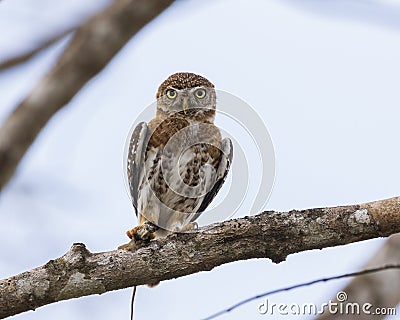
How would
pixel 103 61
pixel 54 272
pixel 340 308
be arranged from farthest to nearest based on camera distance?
1. pixel 340 308
2. pixel 103 61
3. pixel 54 272

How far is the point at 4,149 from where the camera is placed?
468 cm

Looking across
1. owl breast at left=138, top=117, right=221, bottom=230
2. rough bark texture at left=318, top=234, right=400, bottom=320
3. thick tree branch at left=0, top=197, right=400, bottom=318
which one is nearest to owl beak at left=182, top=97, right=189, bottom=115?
owl breast at left=138, top=117, right=221, bottom=230

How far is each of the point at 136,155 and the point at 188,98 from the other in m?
0.78

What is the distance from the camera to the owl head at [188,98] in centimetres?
575

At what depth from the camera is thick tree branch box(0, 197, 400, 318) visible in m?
3.61

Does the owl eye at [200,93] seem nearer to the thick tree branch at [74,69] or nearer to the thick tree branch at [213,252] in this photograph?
the thick tree branch at [74,69]

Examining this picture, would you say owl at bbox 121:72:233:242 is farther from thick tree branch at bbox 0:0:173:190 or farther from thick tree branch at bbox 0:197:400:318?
thick tree branch at bbox 0:197:400:318

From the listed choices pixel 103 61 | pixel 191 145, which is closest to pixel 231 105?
pixel 191 145

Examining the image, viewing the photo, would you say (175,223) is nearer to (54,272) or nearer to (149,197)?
(149,197)

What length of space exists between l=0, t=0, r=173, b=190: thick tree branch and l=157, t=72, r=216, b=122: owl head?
33.4 inches

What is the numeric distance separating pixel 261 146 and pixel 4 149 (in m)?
1.73

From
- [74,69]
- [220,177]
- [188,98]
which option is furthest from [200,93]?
[74,69]

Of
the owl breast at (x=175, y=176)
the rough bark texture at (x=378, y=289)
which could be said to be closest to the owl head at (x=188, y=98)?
the owl breast at (x=175, y=176)

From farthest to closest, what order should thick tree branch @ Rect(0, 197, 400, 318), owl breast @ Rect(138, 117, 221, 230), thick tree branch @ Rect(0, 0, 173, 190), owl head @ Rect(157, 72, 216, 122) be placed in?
1. owl head @ Rect(157, 72, 216, 122)
2. owl breast @ Rect(138, 117, 221, 230)
3. thick tree branch @ Rect(0, 0, 173, 190)
4. thick tree branch @ Rect(0, 197, 400, 318)
